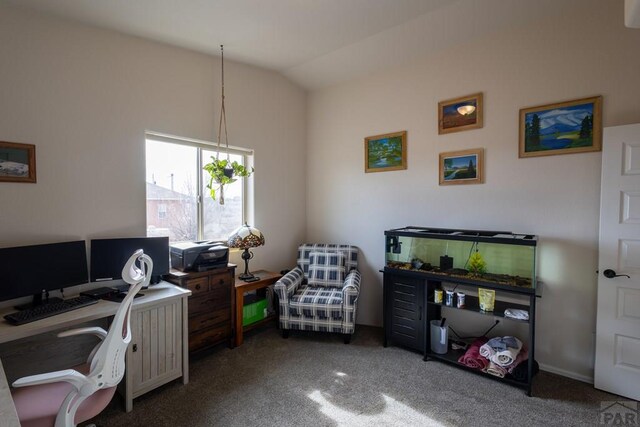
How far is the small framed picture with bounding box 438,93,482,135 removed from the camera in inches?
112

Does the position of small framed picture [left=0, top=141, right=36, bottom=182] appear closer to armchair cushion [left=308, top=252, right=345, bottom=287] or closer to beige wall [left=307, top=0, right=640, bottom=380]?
armchair cushion [left=308, top=252, right=345, bottom=287]

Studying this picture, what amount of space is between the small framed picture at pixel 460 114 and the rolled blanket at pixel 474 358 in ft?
6.68

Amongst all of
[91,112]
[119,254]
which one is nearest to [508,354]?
[119,254]

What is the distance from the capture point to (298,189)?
4.11 m

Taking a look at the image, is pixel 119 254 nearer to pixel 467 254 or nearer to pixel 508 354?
pixel 467 254

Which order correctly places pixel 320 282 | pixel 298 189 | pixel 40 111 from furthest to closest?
1. pixel 298 189
2. pixel 320 282
3. pixel 40 111

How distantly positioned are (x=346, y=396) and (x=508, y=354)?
52.4 inches

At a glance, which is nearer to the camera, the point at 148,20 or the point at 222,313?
the point at 148,20

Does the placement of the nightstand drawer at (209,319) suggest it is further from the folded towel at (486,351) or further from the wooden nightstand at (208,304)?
the folded towel at (486,351)

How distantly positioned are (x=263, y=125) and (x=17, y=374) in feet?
10.1

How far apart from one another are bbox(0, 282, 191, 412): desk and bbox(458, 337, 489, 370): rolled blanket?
2335 millimetres

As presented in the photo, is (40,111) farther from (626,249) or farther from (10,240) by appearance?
(626,249)

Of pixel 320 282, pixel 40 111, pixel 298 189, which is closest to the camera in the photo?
pixel 40 111

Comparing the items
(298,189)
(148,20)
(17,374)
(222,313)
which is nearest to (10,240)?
(17,374)
